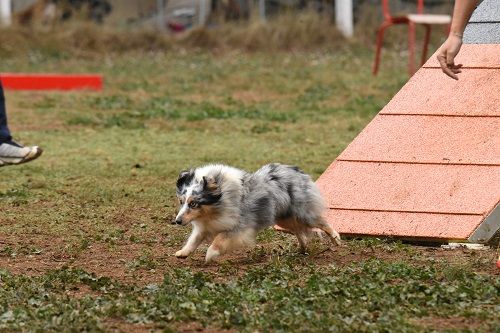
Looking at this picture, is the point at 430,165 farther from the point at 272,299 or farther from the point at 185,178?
the point at 272,299


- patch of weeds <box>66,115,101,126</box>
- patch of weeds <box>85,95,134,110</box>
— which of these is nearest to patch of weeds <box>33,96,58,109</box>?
patch of weeds <box>85,95,134,110</box>

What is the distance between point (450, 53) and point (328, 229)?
1.64 meters

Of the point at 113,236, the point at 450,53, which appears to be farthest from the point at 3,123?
the point at 450,53

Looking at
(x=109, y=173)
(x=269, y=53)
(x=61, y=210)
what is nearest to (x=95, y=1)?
(x=269, y=53)

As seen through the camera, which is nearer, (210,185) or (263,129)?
(210,185)

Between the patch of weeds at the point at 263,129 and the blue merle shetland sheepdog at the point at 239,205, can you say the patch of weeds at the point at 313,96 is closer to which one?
the patch of weeds at the point at 263,129

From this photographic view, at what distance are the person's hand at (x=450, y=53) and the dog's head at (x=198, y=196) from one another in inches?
57.3

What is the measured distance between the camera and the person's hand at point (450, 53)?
5488 mm

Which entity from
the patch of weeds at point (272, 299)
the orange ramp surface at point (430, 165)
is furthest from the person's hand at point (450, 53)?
the orange ramp surface at point (430, 165)

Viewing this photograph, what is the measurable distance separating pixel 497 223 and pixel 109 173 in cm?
420

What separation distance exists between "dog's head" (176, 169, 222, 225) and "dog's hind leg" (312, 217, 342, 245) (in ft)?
2.10

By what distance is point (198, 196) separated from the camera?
6363mm

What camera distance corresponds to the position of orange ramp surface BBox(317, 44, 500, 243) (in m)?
6.82

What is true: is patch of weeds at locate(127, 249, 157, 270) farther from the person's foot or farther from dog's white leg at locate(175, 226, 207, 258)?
the person's foot
